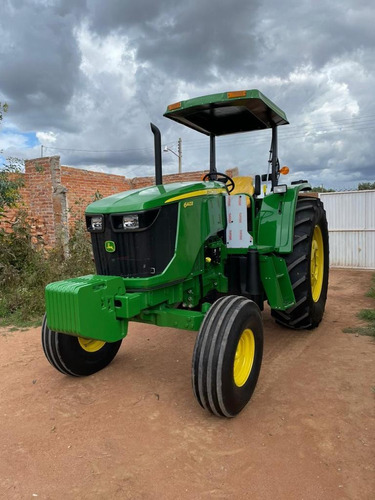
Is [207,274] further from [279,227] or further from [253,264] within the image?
[279,227]

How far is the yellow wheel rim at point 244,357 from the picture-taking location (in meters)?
3.06

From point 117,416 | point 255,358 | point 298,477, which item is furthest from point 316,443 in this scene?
point 117,416

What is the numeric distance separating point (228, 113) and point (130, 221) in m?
1.98

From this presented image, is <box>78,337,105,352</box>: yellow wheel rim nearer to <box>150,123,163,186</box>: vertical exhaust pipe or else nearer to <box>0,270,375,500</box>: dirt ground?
<box>0,270,375,500</box>: dirt ground

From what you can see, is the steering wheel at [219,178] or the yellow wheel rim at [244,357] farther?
the steering wheel at [219,178]

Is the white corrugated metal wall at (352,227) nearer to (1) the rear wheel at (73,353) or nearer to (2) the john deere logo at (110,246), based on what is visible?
(1) the rear wheel at (73,353)

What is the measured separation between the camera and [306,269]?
4211 millimetres

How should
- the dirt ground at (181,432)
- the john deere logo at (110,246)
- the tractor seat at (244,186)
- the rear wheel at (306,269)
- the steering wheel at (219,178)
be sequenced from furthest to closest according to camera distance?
the tractor seat at (244,186)
the steering wheel at (219,178)
the rear wheel at (306,269)
the john deere logo at (110,246)
the dirt ground at (181,432)

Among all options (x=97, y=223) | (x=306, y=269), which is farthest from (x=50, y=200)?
(x=306, y=269)

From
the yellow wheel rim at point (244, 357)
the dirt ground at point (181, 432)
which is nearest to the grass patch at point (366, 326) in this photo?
the dirt ground at point (181, 432)

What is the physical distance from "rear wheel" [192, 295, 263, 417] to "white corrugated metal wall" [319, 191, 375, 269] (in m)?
8.02

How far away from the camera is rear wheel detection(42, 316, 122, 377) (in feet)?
11.3

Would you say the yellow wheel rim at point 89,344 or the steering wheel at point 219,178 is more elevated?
the steering wheel at point 219,178

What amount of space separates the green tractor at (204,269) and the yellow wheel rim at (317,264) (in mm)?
430
